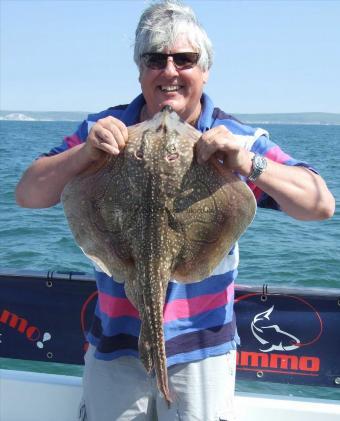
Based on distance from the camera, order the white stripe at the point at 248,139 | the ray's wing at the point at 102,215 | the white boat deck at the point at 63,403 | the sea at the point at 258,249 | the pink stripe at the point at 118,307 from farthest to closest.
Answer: the sea at the point at 258,249
the white boat deck at the point at 63,403
the pink stripe at the point at 118,307
the white stripe at the point at 248,139
the ray's wing at the point at 102,215

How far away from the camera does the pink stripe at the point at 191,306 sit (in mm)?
2725

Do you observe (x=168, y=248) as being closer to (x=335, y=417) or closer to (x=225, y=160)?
(x=225, y=160)

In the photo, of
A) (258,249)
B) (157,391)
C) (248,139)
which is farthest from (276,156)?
(258,249)

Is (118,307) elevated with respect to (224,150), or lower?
lower

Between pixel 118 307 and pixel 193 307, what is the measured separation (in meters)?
0.39

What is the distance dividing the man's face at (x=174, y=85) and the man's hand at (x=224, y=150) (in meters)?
0.43

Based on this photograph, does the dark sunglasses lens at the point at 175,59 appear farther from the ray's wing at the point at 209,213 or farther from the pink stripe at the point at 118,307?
the pink stripe at the point at 118,307

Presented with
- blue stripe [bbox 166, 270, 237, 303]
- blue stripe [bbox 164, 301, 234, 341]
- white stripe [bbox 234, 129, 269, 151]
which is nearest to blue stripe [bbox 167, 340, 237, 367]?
blue stripe [bbox 164, 301, 234, 341]

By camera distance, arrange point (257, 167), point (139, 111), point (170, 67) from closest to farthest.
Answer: point (257, 167), point (170, 67), point (139, 111)

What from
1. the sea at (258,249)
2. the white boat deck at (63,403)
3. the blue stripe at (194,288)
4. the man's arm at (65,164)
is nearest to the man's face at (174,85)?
the man's arm at (65,164)

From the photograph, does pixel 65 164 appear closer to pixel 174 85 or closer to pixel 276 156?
pixel 174 85

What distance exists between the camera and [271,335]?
13.0ft

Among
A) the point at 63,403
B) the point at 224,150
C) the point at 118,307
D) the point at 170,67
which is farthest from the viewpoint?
the point at 63,403

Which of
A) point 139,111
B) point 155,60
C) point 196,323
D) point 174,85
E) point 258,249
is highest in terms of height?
point 155,60
